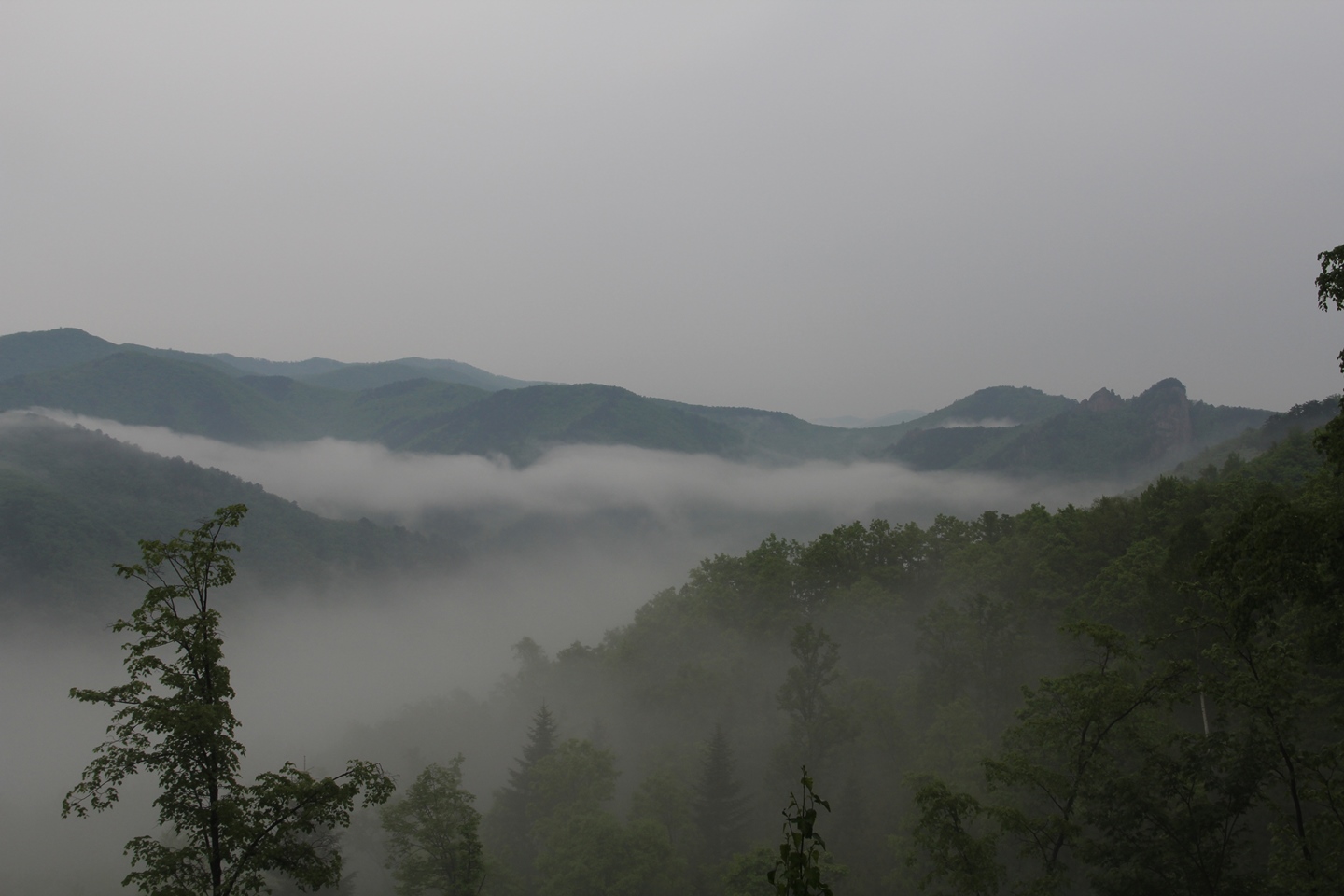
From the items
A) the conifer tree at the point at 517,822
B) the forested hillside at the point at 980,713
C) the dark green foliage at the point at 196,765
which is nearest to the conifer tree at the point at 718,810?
the forested hillside at the point at 980,713

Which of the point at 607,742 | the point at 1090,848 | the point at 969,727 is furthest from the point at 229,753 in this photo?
the point at 607,742

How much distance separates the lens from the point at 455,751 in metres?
81.2

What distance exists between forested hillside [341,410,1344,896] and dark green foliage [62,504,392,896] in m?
13.7

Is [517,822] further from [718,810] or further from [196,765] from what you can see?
[196,765]

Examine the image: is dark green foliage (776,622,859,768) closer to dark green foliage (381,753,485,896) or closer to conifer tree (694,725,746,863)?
conifer tree (694,725,746,863)

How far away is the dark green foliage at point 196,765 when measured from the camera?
11031 mm

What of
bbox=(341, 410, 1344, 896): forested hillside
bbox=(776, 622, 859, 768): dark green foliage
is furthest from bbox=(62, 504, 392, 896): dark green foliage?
bbox=(776, 622, 859, 768): dark green foliage

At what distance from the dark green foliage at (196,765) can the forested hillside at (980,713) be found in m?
13.7

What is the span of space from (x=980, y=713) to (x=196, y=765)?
41.2 meters

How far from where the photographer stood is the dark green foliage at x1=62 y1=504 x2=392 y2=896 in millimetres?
11031

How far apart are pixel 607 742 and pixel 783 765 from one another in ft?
70.7

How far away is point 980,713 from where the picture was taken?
140 ft

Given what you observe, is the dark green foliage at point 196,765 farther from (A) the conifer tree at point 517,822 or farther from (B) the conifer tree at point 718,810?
(A) the conifer tree at point 517,822

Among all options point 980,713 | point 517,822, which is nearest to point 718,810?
point 517,822
